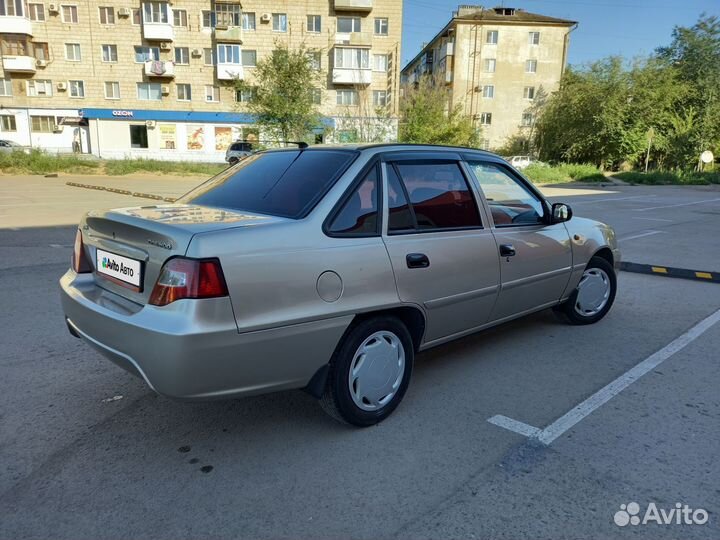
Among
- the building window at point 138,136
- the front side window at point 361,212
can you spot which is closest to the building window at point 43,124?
the building window at point 138,136

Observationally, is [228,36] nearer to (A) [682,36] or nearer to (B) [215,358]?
(A) [682,36]

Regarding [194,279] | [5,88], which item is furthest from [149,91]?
[194,279]

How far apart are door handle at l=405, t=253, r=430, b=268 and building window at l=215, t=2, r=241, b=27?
47.2 meters

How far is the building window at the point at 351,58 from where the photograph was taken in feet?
148

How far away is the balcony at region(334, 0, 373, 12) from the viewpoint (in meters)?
44.2

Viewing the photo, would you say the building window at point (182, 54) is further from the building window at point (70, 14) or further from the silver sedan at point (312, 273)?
the silver sedan at point (312, 273)

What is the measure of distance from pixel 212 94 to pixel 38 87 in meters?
14.5

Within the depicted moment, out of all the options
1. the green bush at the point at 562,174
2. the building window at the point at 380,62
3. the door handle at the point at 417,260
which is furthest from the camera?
the building window at the point at 380,62

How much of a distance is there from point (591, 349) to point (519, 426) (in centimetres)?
167

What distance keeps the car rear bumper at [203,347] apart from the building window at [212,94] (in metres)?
46.7

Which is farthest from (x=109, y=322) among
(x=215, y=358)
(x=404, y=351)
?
(x=404, y=351)

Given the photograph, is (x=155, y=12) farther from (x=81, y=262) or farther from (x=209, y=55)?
(x=81, y=262)

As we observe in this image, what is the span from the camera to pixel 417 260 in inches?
128

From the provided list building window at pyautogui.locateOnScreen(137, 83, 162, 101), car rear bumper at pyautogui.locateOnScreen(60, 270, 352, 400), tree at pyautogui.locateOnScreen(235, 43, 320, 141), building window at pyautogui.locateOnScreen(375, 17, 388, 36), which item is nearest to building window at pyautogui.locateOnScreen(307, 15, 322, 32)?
building window at pyautogui.locateOnScreen(375, 17, 388, 36)
